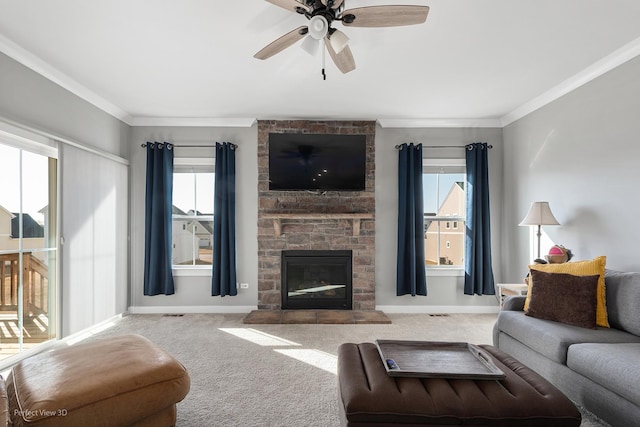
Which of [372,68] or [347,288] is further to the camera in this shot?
[347,288]

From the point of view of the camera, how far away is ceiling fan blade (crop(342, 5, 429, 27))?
184 centimetres

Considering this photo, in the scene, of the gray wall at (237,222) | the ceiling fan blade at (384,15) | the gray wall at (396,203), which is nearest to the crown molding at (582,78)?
the gray wall at (396,203)

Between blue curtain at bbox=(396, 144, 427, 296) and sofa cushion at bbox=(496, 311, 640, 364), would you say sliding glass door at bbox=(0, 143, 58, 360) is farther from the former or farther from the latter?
sofa cushion at bbox=(496, 311, 640, 364)

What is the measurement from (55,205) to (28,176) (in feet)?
1.27

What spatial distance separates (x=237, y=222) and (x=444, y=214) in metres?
2.94

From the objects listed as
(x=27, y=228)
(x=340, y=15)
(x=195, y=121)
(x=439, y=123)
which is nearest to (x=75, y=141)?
(x=27, y=228)

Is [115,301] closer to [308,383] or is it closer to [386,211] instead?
[308,383]

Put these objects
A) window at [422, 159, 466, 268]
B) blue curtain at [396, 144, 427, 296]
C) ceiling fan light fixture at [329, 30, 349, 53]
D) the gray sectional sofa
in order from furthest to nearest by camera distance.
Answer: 1. window at [422, 159, 466, 268]
2. blue curtain at [396, 144, 427, 296]
3. ceiling fan light fixture at [329, 30, 349, 53]
4. the gray sectional sofa

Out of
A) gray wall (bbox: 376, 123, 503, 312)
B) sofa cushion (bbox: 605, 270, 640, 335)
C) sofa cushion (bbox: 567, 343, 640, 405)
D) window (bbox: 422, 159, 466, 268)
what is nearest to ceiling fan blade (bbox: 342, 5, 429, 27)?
sofa cushion (bbox: 567, 343, 640, 405)

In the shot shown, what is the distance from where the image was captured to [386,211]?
4.66m

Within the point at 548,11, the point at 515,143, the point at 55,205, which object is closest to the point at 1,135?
the point at 55,205

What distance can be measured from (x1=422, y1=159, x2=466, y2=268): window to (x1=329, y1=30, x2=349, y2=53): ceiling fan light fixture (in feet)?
9.57

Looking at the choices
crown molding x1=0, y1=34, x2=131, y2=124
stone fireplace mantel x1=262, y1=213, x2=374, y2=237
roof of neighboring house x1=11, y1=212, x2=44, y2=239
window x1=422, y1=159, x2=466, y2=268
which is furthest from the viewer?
window x1=422, y1=159, x2=466, y2=268

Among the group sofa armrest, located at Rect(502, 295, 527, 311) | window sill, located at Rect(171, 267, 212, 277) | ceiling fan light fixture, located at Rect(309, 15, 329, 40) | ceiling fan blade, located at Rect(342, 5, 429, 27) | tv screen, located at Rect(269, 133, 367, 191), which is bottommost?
sofa armrest, located at Rect(502, 295, 527, 311)
